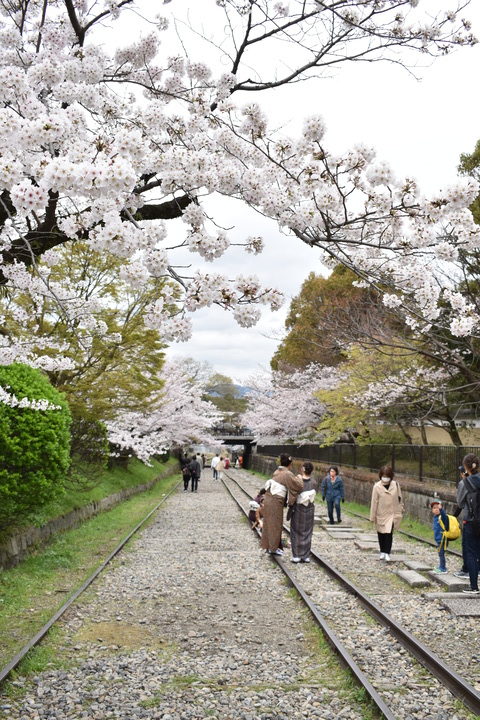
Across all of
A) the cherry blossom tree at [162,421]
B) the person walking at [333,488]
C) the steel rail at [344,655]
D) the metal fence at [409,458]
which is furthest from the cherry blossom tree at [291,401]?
the steel rail at [344,655]

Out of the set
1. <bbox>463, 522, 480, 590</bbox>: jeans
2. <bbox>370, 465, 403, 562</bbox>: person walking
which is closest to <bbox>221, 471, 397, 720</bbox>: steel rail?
<bbox>463, 522, 480, 590</bbox>: jeans

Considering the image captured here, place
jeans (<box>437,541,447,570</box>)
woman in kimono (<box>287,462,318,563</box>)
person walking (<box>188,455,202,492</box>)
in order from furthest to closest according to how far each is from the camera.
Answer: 1. person walking (<box>188,455,202,492</box>)
2. woman in kimono (<box>287,462,318,563</box>)
3. jeans (<box>437,541,447,570</box>)

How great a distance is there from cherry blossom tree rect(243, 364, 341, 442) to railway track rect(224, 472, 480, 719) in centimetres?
2061

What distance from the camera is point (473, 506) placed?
8227mm

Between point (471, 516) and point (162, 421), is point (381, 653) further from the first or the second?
point (162, 421)

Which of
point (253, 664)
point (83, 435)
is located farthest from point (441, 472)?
point (253, 664)

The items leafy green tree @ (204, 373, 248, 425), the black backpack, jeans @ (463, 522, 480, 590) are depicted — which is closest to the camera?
the black backpack

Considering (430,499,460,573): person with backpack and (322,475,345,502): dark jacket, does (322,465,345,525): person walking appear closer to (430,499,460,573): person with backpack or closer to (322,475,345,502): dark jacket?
(322,475,345,502): dark jacket

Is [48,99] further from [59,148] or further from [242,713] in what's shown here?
[242,713]

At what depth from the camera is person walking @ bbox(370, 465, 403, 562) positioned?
11.2 meters

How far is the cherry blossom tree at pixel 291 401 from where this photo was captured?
109 feet

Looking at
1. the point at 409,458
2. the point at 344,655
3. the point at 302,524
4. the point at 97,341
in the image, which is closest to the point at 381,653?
the point at 344,655

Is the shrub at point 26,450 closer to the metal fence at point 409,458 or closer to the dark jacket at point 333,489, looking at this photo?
the dark jacket at point 333,489

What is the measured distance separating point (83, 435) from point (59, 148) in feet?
43.1
